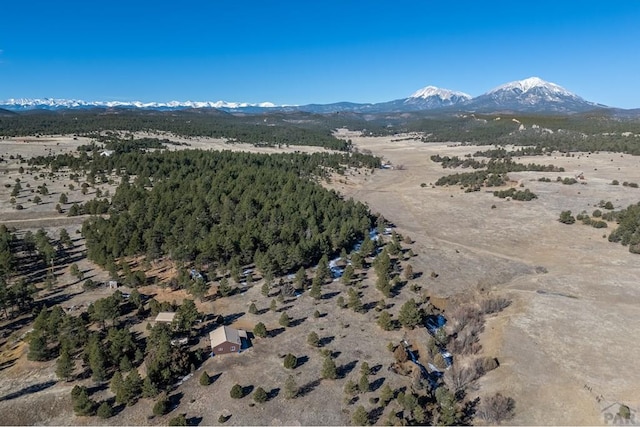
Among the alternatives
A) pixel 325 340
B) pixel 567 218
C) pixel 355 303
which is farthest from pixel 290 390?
pixel 567 218

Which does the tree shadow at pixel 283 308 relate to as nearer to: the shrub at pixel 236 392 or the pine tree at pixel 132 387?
the shrub at pixel 236 392

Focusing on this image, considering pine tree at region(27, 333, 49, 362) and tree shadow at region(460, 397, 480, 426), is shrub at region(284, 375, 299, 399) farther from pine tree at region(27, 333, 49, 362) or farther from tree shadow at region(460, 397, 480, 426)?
pine tree at region(27, 333, 49, 362)

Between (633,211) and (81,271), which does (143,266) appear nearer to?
(81,271)

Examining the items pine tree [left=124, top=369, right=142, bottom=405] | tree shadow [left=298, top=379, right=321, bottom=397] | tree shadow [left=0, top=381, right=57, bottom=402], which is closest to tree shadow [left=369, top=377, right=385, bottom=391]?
tree shadow [left=298, top=379, right=321, bottom=397]

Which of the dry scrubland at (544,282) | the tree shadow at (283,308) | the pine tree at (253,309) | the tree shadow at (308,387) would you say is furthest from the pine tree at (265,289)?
the dry scrubland at (544,282)

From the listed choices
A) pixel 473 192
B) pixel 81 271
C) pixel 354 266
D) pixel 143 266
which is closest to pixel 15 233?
pixel 81 271

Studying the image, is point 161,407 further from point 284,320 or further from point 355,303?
point 355,303
